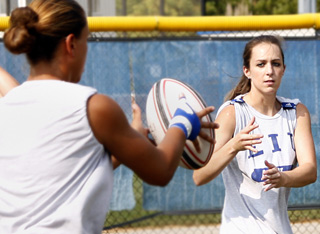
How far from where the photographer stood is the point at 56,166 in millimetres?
2504

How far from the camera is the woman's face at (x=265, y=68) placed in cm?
434

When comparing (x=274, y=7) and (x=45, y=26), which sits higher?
(x=274, y=7)

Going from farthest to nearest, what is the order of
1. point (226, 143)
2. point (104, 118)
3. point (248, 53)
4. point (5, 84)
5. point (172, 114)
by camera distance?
1. point (248, 53)
2. point (226, 143)
3. point (5, 84)
4. point (172, 114)
5. point (104, 118)

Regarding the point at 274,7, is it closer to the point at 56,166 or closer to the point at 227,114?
the point at 227,114

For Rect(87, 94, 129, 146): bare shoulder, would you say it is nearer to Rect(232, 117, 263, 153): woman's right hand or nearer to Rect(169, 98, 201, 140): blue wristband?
Rect(169, 98, 201, 140): blue wristband

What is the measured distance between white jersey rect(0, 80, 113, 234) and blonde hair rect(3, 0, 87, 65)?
13 centimetres

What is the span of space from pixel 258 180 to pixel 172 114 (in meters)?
1.20

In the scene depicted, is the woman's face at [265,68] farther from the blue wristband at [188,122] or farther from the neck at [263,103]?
the blue wristband at [188,122]

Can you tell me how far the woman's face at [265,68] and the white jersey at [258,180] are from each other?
0.16 m

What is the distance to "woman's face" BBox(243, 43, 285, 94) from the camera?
4.34 m

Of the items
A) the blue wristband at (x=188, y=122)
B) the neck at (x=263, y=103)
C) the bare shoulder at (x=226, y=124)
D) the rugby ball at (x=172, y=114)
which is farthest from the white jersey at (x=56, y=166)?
the neck at (x=263, y=103)

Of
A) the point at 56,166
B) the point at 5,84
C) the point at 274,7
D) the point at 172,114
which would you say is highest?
the point at 274,7

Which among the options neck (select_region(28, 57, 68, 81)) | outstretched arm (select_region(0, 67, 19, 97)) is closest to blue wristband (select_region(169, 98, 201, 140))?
neck (select_region(28, 57, 68, 81))

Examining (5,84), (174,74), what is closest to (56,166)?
(5,84)
